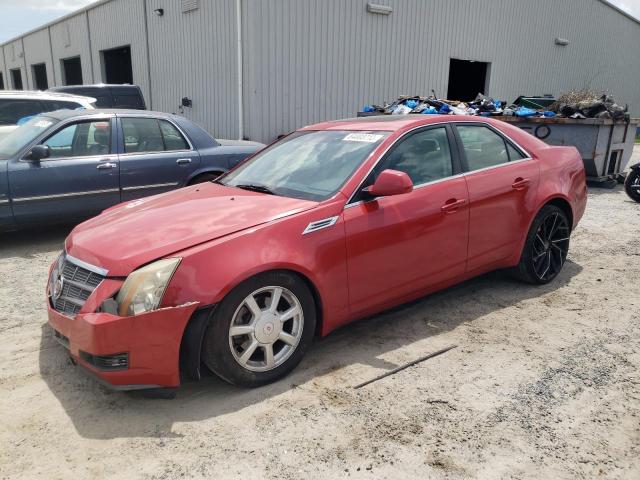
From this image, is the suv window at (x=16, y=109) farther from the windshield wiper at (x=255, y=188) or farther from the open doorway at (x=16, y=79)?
Answer: the open doorway at (x=16, y=79)

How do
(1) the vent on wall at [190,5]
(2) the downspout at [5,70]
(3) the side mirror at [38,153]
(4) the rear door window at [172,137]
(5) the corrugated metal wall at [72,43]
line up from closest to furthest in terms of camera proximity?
(3) the side mirror at [38,153]
(4) the rear door window at [172,137]
(1) the vent on wall at [190,5]
(5) the corrugated metal wall at [72,43]
(2) the downspout at [5,70]

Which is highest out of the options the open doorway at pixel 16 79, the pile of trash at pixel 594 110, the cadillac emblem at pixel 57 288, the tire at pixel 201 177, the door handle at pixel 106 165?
the open doorway at pixel 16 79

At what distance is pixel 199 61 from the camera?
43.2 feet

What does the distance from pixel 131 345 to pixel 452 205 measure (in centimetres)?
239

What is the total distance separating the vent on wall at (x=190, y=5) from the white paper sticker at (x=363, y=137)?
1067 cm

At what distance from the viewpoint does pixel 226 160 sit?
694 cm

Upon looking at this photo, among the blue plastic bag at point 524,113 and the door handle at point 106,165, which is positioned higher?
the blue plastic bag at point 524,113

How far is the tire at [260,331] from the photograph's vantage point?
289 cm

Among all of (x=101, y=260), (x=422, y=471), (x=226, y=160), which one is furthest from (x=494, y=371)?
(x=226, y=160)

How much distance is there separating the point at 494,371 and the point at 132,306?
7.24 ft

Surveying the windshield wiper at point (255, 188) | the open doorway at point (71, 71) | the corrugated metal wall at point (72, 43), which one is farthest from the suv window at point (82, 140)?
the open doorway at point (71, 71)

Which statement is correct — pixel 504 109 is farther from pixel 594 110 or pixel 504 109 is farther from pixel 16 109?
pixel 16 109

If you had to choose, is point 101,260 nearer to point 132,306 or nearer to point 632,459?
point 132,306

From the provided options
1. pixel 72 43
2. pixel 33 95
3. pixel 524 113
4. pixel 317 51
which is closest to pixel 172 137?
pixel 33 95
